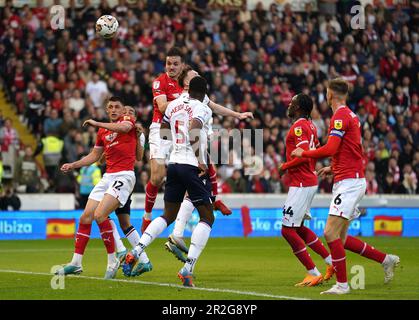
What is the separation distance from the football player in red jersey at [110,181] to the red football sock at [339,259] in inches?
128

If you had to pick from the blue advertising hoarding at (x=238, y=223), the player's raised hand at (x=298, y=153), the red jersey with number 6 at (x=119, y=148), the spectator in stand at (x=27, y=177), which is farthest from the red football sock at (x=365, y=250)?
the spectator in stand at (x=27, y=177)

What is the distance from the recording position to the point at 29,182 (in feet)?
87.1

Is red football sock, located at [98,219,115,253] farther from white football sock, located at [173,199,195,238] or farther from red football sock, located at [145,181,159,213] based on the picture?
red football sock, located at [145,181,159,213]

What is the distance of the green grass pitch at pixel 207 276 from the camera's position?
1211 centimetres

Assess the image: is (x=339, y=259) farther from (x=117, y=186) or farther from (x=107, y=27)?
(x=107, y=27)

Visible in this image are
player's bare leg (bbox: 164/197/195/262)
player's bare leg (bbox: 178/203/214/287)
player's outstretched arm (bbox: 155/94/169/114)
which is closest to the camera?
player's bare leg (bbox: 178/203/214/287)

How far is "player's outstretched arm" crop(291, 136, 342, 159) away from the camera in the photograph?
12.2 meters

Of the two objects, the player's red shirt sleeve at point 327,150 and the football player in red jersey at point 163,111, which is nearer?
the player's red shirt sleeve at point 327,150

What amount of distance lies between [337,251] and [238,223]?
46.7 ft

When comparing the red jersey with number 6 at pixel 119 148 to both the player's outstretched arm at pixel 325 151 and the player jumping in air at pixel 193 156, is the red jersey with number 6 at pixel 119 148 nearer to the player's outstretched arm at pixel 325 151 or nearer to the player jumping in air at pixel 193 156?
the player jumping in air at pixel 193 156

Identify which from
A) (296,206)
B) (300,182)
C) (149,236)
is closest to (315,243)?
(296,206)

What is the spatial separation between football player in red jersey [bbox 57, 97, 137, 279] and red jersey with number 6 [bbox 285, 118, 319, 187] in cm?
230

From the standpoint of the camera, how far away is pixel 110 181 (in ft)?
46.9

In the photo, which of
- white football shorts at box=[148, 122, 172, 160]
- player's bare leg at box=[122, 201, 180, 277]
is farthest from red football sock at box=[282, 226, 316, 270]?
white football shorts at box=[148, 122, 172, 160]
